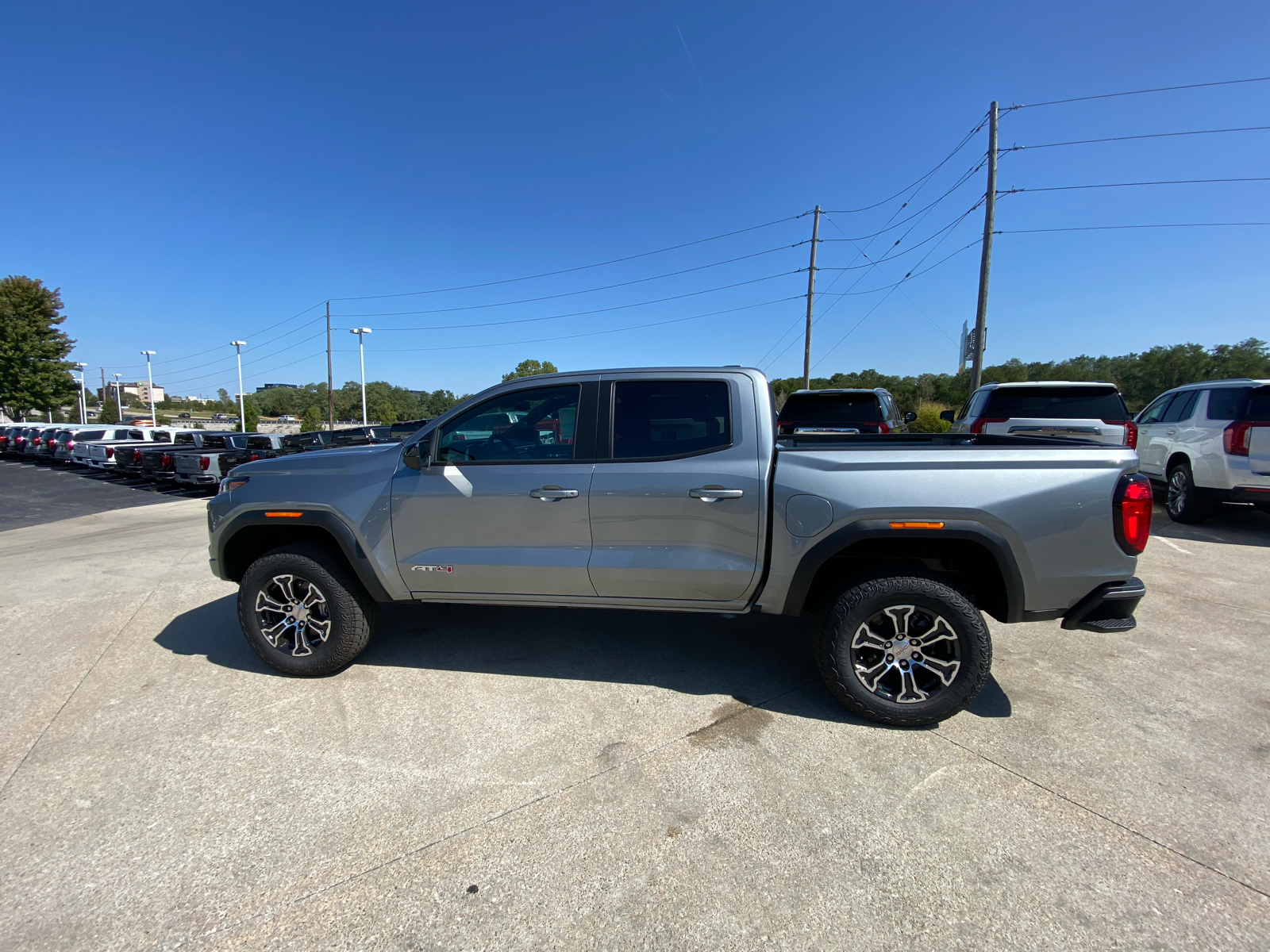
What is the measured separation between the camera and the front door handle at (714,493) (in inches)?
118

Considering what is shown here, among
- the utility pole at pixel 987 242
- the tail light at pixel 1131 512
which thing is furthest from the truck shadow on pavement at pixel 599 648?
the utility pole at pixel 987 242

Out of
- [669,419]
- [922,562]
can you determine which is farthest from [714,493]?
[922,562]

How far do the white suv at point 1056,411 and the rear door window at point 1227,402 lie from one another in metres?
0.84

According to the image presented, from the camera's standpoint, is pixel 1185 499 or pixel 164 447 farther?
pixel 164 447

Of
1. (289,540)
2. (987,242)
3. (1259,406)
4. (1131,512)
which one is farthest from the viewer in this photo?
(987,242)

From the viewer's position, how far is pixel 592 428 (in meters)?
3.28

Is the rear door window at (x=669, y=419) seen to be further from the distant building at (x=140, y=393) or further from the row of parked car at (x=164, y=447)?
the distant building at (x=140, y=393)

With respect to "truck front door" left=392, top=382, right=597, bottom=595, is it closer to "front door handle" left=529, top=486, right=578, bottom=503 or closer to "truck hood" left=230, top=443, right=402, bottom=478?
"front door handle" left=529, top=486, right=578, bottom=503

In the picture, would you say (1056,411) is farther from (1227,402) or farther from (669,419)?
(669,419)

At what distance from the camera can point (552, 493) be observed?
3182 millimetres

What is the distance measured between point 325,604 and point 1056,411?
8.07 meters

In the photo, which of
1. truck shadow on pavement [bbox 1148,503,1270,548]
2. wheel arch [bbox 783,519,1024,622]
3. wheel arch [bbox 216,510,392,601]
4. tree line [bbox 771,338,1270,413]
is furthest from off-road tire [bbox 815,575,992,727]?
tree line [bbox 771,338,1270,413]

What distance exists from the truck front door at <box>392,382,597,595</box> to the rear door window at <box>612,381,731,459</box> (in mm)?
183

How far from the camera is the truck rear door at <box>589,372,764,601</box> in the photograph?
3031mm
